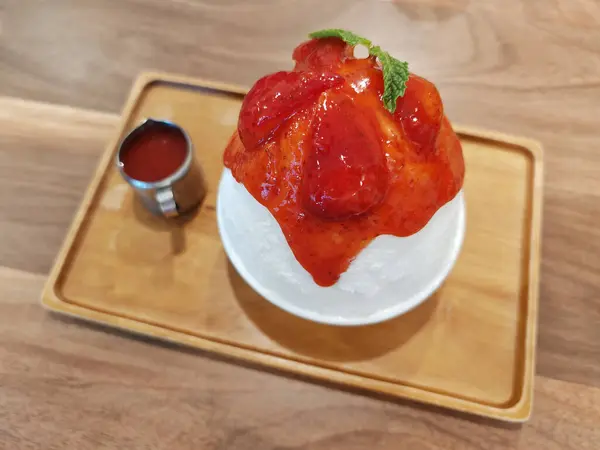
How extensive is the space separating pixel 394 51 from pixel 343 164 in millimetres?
897

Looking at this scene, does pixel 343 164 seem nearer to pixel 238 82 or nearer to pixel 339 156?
pixel 339 156

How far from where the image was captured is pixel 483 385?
0.99m

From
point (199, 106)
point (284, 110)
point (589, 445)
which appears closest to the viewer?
point (284, 110)

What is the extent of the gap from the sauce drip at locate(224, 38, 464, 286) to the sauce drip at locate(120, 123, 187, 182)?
0.35m

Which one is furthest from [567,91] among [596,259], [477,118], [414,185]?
[414,185]

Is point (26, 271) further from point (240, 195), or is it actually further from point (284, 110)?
point (284, 110)

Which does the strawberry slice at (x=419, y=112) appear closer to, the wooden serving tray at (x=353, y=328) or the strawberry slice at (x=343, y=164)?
the strawberry slice at (x=343, y=164)

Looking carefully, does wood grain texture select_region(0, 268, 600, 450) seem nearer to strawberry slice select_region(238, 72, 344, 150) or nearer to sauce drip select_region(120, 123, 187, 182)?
sauce drip select_region(120, 123, 187, 182)

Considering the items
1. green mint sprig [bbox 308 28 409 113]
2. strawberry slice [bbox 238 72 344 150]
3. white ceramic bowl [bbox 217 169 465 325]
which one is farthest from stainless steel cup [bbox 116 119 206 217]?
green mint sprig [bbox 308 28 409 113]

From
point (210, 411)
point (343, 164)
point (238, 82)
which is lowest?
point (210, 411)

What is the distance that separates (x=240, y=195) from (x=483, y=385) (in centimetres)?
60

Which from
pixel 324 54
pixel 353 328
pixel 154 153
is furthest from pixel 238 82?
pixel 353 328

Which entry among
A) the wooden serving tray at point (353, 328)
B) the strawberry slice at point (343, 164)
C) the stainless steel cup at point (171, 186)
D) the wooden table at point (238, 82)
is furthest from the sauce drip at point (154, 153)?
the strawberry slice at point (343, 164)

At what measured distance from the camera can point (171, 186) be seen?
3.50ft
